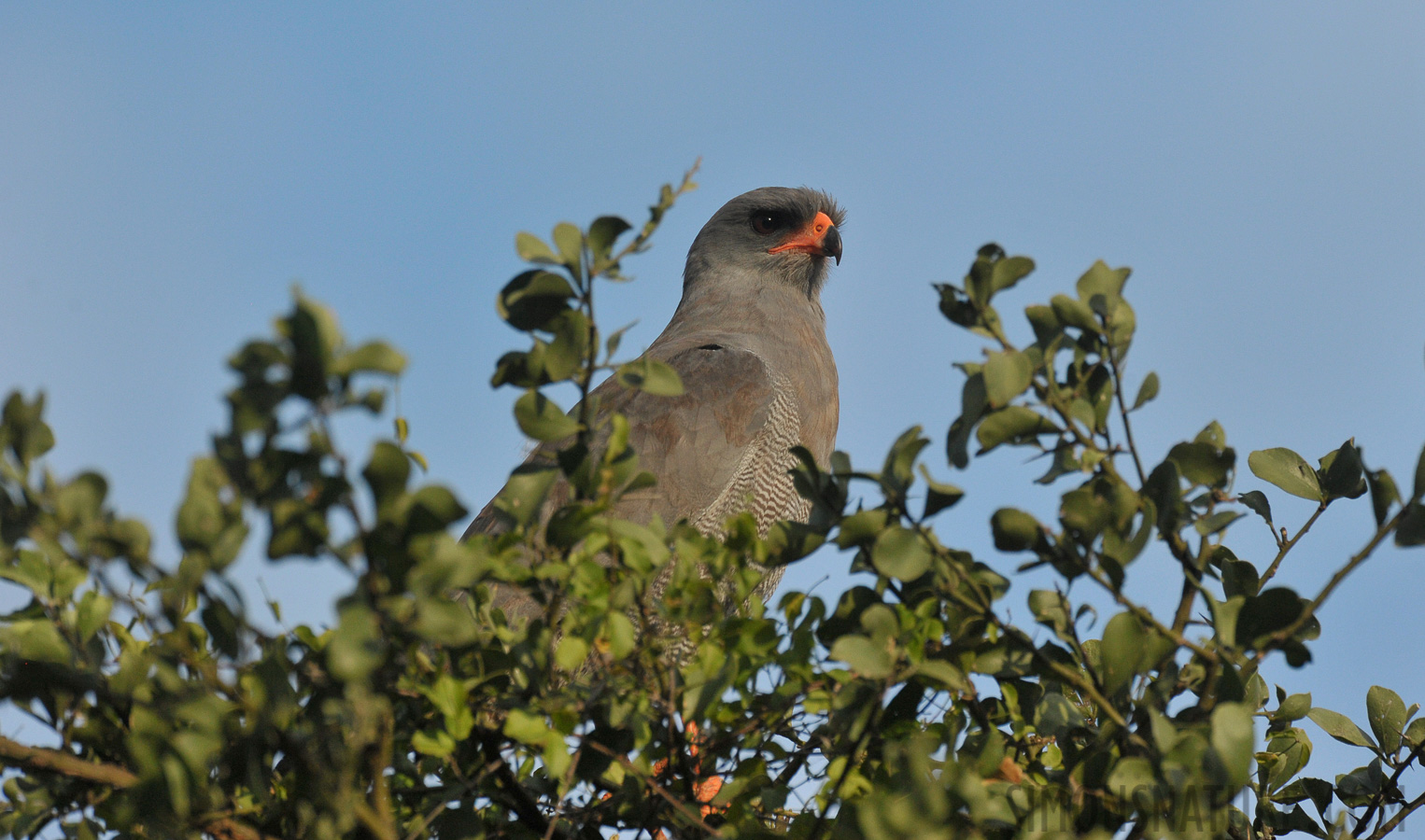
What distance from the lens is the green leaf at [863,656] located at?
1.76 meters

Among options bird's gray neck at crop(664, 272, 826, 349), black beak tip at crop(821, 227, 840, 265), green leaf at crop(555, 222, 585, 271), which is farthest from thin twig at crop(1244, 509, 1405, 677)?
black beak tip at crop(821, 227, 840, 265)

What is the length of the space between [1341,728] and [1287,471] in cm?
74

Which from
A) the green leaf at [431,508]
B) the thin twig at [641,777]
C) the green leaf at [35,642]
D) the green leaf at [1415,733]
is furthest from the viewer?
the green leaf at [1415,733]

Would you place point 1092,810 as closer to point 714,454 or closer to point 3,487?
point 3,487

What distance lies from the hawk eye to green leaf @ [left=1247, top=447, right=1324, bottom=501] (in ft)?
15.1

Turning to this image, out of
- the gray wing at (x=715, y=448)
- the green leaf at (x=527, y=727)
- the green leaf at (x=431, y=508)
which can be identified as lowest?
the green leaf at (x=527, y=727)

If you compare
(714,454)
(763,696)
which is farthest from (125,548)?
(714,454)

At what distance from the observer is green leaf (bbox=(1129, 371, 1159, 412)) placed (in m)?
2.04

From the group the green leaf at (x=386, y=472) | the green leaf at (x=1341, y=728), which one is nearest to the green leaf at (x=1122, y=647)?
the green leaf at (x=386, y=472)

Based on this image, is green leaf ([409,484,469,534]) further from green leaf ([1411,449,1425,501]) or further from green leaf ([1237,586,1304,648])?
green leaf ([1411,449,1425,501])

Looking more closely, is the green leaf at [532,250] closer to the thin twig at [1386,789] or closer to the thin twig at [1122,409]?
the thin twig at [1122,409]

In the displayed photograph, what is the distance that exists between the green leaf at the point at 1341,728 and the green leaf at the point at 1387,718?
0.03 meters

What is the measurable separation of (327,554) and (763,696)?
3.48ft

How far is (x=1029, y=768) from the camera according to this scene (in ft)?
7.31
